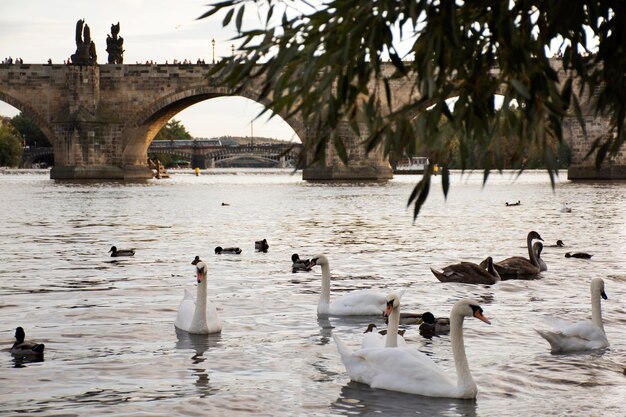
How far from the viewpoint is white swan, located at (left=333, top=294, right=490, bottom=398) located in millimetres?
6953

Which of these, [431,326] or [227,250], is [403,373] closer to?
[431,326]

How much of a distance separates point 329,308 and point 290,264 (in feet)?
18.0

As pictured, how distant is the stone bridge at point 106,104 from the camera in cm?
5919

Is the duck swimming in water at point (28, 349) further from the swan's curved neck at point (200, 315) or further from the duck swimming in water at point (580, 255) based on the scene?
the duck swimming in water at point (580, 255)

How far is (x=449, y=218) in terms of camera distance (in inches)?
1107

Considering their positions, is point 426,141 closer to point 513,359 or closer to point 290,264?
point 513,359

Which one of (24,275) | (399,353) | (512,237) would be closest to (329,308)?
(399,353)

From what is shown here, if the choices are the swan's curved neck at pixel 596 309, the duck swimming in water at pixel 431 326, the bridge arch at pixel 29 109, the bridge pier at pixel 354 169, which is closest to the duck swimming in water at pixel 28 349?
the duck swimming in water at pixel 431 326

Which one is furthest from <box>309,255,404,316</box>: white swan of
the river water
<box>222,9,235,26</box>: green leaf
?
<box>222,9,235,26</box>: green leaf

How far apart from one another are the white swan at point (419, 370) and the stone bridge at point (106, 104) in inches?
2025

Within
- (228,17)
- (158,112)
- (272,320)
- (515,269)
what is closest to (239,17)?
(228,17)

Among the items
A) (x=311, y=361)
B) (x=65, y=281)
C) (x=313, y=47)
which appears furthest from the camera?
(x=65, y=281)

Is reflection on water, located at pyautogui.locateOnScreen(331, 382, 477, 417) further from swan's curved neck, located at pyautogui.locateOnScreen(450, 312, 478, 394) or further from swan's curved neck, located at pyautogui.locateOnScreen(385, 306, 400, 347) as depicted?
swan's curved neck, located at pyautogui.locateOnScreen(385, 306, 400, 347)

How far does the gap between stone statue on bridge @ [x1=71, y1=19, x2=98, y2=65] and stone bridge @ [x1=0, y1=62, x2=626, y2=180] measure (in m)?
0.70
